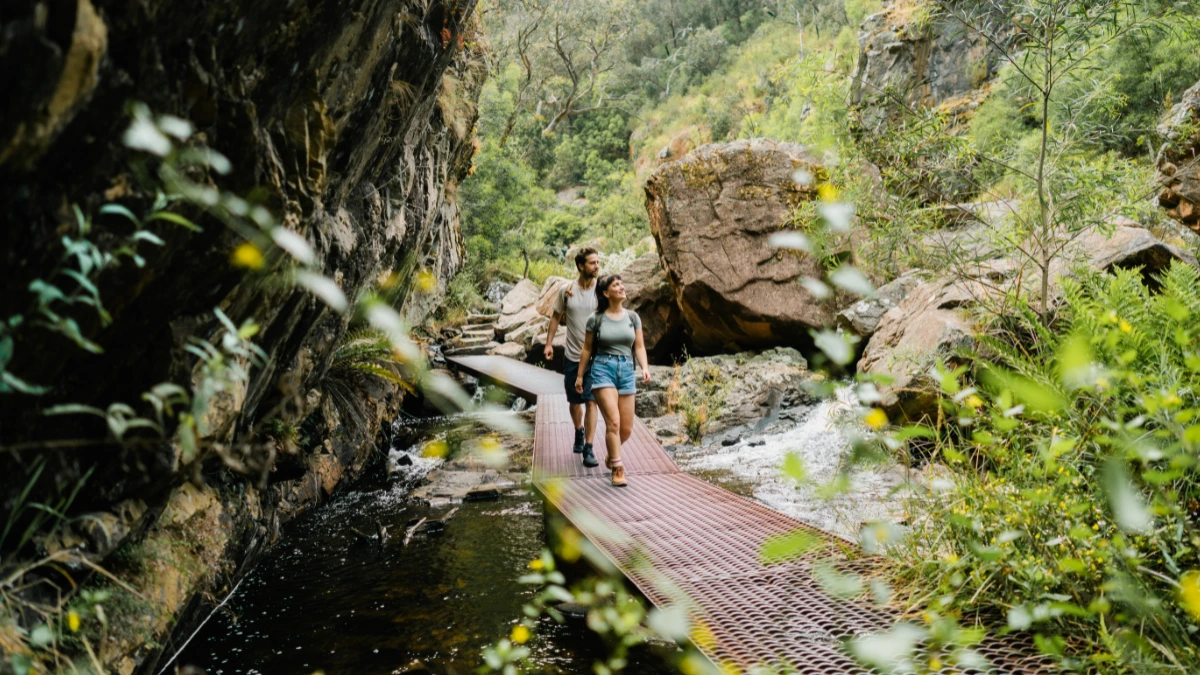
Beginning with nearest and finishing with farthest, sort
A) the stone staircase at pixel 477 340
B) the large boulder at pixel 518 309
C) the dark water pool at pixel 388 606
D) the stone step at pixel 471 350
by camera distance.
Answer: the dark water pool at pixel 388 606 < the stone staircase at pixel 477 340 < the stone step at pixel 471 350 < the large boulder at pixel 518 309

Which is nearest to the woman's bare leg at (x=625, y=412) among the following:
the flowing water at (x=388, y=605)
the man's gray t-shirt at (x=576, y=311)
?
the man's gray t-shirt at (x=576, y=311)

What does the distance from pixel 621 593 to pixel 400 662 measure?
1381 mm

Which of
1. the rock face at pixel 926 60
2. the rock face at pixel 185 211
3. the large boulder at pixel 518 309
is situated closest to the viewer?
the rock face at pixel 185 211

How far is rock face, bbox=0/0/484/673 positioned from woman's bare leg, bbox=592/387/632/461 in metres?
2.07

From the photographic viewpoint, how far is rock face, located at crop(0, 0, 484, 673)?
1701 millimetres

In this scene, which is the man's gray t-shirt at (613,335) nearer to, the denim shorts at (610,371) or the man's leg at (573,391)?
the denim shorts at (610,371)

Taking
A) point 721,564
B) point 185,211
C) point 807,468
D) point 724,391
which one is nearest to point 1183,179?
point 724,391

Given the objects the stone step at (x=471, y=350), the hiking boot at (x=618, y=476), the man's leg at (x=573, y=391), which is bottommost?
the hiking boot at (x=618, y=476)

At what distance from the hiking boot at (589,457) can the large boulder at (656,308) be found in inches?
264

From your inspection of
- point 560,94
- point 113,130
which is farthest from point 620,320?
point 560,94

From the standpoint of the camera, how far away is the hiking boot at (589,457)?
255 inches

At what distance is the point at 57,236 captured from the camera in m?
1.81

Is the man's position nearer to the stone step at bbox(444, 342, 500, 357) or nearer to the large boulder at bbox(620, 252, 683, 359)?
the large boulder at bbox(620, 252, 683, 359)

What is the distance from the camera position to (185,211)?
2.36 metres
